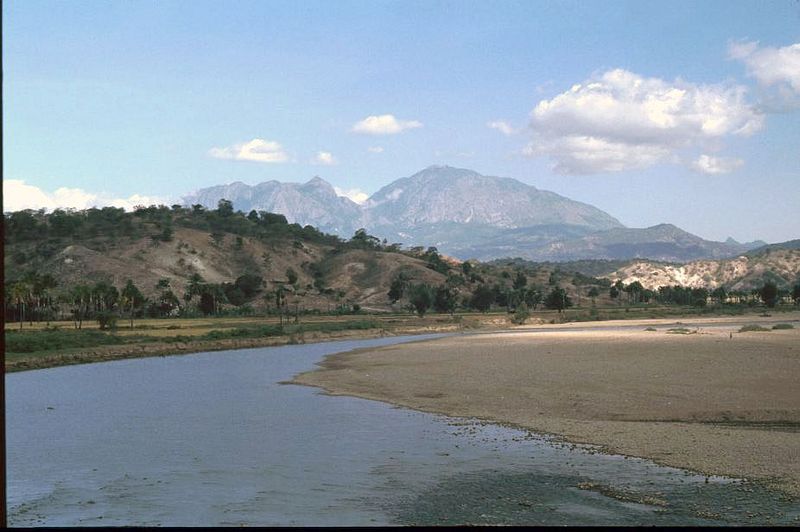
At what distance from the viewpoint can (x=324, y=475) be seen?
2031cm

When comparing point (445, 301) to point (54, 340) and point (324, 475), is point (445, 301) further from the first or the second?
point (324, 475)

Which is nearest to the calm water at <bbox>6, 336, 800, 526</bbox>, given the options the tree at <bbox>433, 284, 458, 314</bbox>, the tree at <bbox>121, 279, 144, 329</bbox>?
the tree at <bbox>121, 279, 144, 329</bbox>

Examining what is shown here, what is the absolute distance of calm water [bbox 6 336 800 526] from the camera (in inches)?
630

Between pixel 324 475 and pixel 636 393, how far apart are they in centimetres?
1894

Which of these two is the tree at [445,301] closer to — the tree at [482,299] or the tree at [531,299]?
the tree at [482,299]

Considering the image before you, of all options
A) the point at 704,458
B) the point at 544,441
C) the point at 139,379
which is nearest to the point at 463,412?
the point at 544,441

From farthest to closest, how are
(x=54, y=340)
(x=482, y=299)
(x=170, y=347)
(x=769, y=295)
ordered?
1. (x=769, y=295)
2. (x=482, y=299)
3. (x=170, y=347)
4. (x=54, y=340)

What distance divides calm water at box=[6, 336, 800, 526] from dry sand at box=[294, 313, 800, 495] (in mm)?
1817

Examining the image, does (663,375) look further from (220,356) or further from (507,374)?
(220,356)

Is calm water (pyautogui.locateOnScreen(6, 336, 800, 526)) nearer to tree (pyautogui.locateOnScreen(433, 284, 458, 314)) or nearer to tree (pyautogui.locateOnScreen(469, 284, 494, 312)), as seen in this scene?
tree (pyautogui.locateOnScreen(433, 284, 458, 314))

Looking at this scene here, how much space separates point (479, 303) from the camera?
188 m

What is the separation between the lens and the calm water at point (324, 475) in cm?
1600

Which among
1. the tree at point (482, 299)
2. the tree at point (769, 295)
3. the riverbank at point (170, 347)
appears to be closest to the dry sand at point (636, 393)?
the riverbank at point (170, 347)

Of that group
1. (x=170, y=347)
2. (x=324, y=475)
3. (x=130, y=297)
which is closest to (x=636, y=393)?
(x=324, y=475)
